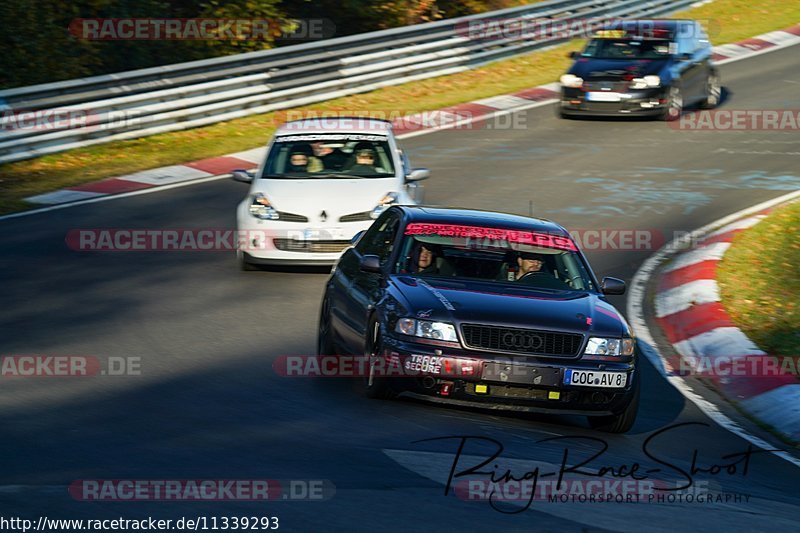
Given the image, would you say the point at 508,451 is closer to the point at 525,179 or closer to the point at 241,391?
the point at 241,391

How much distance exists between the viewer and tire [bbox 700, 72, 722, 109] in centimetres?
2447

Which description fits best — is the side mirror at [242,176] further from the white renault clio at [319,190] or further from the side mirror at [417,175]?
the side mirror at [417,175]

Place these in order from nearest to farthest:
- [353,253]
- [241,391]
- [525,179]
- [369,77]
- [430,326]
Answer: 1. [430,326]
2. [241,391]
3. [353,253]
4. [525,179]
5. [369,77]

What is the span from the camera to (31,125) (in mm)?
19266

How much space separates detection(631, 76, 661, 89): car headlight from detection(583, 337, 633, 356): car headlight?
48.8 feet

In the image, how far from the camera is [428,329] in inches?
337

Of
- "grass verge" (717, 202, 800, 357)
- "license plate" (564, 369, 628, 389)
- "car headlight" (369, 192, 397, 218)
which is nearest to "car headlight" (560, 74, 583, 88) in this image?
"grass verge" (717, 202, 800, 357)

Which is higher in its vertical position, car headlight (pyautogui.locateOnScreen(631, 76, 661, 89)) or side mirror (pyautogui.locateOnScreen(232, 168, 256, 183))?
side mirror (pyautogui.locateOnScreen(232, 168, 256, 183))

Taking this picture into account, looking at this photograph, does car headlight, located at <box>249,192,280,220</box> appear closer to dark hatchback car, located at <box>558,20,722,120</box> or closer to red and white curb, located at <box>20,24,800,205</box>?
red and white curb, located at <box>20,24,800,205</box>

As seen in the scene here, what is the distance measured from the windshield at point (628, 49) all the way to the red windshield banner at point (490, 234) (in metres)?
14.4

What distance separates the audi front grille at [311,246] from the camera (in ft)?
44.8

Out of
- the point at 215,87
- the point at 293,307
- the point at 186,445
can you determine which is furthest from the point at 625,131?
the point at 186,445

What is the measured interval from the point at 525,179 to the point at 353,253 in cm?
849

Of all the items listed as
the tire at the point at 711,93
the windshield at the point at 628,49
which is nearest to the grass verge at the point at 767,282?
the windshield at the point at 628,49
